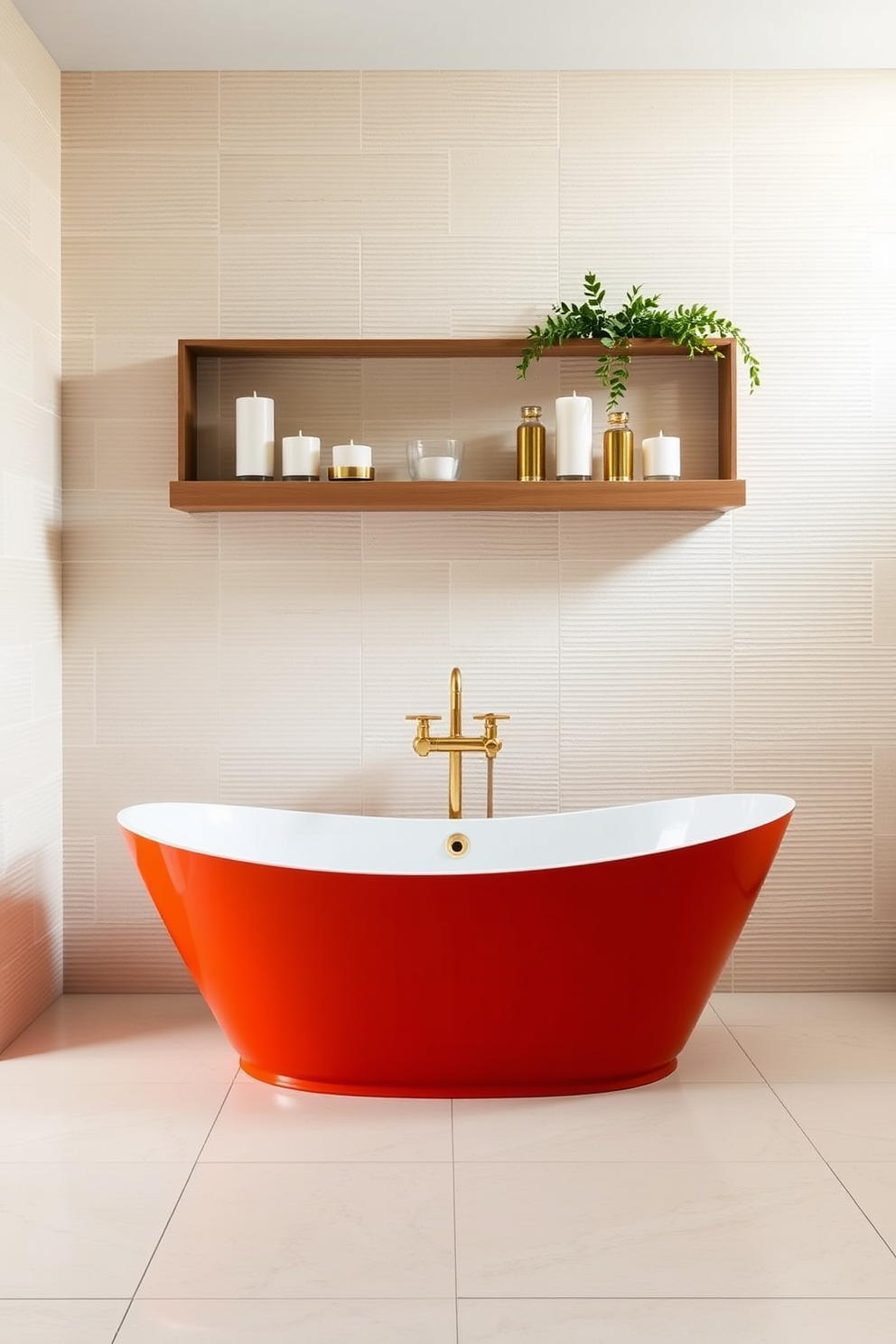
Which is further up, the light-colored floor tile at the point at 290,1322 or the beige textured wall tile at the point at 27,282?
the beige textured wall tile at the point at 27,282

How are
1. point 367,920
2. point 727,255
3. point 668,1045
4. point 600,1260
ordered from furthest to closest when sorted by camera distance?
point 727,255
point 668,1045
point 367,920
point 600,1260

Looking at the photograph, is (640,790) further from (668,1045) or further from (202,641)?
(202,641)

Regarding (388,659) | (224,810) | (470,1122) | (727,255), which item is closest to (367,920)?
(470,1122)

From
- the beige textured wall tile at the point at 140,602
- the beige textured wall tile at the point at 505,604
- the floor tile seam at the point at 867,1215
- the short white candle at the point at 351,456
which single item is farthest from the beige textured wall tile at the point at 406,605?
the floor tile seam at the point at 867,1215

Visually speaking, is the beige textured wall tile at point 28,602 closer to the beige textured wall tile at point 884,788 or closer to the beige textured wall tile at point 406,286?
the beige textured wall tile at point 406,286

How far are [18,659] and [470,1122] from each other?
1.55 m

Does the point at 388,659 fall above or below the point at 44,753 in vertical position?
above

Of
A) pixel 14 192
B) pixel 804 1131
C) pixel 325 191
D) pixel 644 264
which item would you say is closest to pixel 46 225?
pixel 14 192

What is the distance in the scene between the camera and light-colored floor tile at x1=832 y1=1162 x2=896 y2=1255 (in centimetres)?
205

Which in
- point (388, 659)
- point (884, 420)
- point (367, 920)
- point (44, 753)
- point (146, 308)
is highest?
point (146, 308)

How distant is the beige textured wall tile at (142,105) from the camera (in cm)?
325

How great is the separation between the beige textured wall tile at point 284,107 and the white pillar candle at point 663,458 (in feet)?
3.91

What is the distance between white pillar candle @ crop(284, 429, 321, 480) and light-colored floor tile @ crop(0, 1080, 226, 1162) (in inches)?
59.3

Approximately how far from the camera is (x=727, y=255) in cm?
327
